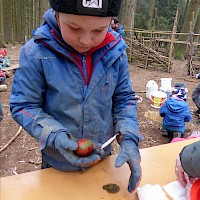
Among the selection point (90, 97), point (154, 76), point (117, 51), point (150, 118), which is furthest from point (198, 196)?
point (154, 76)

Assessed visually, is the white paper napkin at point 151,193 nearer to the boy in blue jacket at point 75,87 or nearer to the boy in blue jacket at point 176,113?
the boy in blue jacket at point 75,87

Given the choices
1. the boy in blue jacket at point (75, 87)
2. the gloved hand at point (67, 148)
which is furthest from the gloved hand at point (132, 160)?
the gloved hand at point (67, 148)

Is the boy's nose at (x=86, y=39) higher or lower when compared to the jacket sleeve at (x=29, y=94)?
higher

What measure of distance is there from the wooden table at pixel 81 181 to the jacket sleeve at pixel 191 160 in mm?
148

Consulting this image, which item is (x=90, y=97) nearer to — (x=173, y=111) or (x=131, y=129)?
(x=131, y=129)

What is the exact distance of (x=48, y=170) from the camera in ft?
4.05

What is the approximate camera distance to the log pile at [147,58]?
28.7ft

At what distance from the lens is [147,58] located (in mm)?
8945

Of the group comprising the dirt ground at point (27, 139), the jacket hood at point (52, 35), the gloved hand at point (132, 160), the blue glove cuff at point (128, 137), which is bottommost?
the dirt ground at point (27, 139)

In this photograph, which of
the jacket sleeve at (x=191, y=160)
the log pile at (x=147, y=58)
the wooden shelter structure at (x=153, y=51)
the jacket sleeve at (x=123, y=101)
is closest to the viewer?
the jacket sleeve at (x=191, y=160)

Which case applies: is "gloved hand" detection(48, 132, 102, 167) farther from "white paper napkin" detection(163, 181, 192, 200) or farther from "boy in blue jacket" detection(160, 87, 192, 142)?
"boy in blue jacket" detection(160, 87, 192, 142)

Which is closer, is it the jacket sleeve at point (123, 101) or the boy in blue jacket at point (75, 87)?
the boy in blue jacket at point (75, 87)

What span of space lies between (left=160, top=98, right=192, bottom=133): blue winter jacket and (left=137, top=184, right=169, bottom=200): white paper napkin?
2604 millimetres

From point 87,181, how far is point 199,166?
451 millimetres
